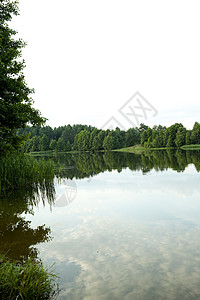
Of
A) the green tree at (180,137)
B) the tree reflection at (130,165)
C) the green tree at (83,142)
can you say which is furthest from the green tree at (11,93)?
the green tree at (83,142)

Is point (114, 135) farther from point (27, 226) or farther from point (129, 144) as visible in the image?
point (27, 226)

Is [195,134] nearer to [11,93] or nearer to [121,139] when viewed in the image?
[121,139]

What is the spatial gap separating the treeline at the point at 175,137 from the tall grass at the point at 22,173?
59.0m

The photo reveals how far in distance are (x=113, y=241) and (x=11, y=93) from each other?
8716 millimetres

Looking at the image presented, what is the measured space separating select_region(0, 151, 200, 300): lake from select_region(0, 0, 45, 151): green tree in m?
2.90

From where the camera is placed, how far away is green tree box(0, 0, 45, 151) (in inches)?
378

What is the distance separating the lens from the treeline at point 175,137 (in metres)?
63.8

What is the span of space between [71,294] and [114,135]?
8603cm

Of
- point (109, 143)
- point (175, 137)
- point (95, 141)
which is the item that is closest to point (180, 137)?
point (175, 137)

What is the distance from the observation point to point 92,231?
5.43m

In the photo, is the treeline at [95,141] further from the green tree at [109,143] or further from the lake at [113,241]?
the lake at [113,241]

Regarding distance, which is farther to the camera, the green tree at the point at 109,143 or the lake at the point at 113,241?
the green tree at the point at 109,143

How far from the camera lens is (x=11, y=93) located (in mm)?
10688

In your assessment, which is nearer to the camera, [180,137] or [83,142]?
[180,137]
